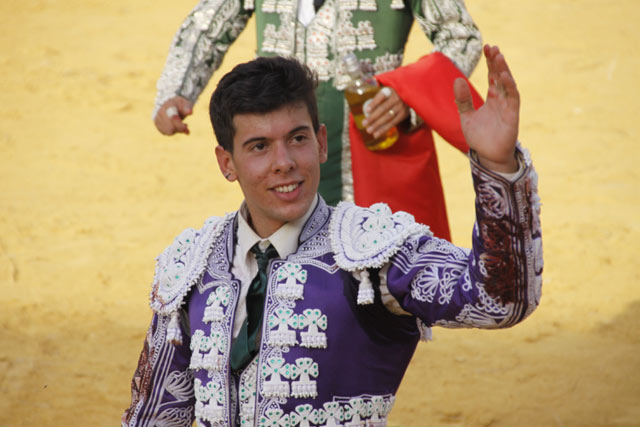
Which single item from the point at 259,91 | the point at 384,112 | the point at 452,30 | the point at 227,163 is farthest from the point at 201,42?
the point at 259,91

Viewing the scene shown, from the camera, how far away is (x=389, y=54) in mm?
3787

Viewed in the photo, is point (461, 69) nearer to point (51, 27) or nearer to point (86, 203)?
point (86, 203)

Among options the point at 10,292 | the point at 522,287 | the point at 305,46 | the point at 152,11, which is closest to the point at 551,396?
the point at 305,46

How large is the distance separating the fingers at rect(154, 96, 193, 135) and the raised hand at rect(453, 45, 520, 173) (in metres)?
1.99

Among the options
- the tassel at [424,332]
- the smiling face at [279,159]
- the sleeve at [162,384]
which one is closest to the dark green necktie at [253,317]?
the smiling face at [279,159]

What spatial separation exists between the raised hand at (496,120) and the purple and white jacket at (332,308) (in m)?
0.04

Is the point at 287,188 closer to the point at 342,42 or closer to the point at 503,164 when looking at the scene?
the point at 503,164

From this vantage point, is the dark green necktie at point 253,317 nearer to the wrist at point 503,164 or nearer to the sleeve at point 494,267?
the sleeve at point 494,267

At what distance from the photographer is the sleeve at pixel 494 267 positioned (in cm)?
185

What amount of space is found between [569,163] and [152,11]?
6190mm

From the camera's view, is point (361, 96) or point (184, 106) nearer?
point (361, 96)

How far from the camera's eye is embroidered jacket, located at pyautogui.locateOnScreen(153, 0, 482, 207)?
146 inches

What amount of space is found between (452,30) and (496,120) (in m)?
1.97

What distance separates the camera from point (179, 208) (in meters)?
7.49
